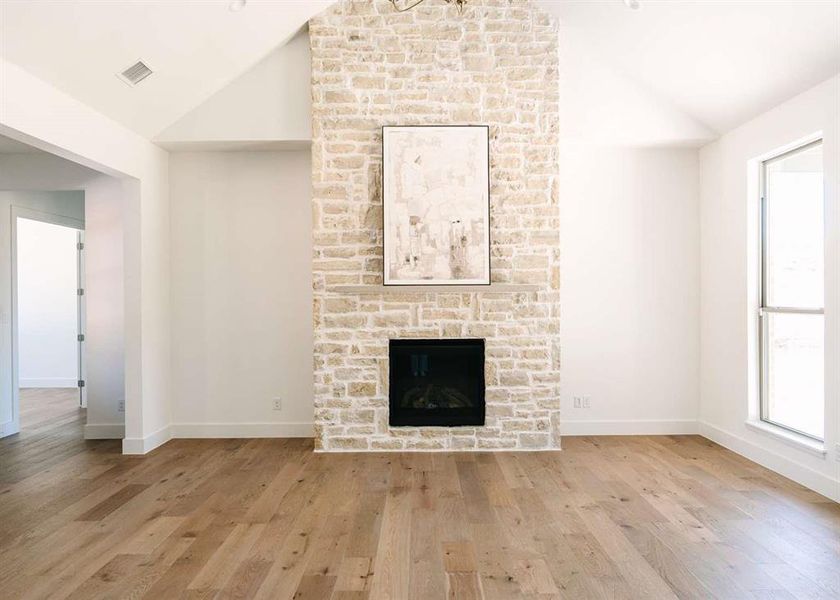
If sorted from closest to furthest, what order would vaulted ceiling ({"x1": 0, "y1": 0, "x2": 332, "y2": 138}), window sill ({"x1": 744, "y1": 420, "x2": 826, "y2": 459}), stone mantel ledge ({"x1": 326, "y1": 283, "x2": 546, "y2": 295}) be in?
1. vaulted ceiling ({"x1": 0, "y1": 0, "x2": 332, "y2": 138})
2. window sill ({"x1": 744, "y1": 420, "x2": 826, "y2": 459})
3. stone mantel ledge ({"x1": 326, "y1": 283, "x2": 546, "y2": 295})

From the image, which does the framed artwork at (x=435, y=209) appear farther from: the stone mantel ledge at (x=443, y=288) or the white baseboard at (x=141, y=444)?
the white baseboard at (x=141, y=444)

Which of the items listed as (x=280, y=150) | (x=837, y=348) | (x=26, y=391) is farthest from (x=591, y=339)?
Result: (x=26, y=391)

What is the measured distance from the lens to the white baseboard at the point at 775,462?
12.7ft

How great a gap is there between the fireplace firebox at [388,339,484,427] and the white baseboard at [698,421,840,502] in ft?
7.27

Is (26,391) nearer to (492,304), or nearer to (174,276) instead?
(174,276)

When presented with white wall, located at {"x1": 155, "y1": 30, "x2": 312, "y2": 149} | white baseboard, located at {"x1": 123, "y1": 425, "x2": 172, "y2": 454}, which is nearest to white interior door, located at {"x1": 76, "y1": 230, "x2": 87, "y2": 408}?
white baseboard, located at {"x1": 123, "y1": 425, "x2": 172, "y2": 454}

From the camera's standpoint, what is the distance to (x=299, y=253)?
5.73 meters

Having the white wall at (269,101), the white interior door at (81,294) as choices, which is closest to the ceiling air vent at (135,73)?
the white wall at (269,101)

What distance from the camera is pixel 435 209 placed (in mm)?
4992

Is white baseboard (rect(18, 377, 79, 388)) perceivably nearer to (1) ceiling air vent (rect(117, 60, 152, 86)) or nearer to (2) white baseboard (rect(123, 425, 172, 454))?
(2) white baseboard (rect(123, 425, 172, 454))

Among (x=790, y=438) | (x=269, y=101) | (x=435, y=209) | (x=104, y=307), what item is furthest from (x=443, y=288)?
(x=104, y=307)

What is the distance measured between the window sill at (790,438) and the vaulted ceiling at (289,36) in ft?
8.38

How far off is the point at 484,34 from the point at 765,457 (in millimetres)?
4273

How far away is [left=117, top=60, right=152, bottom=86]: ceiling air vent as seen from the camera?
429 centimetres
